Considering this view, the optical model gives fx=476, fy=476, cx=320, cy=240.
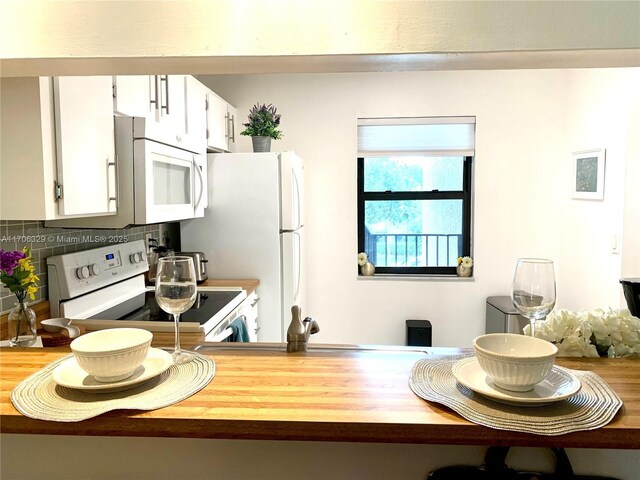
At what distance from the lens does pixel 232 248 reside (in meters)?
3.08

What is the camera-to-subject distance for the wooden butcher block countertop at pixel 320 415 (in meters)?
0.73

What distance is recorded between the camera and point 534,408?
0.78m

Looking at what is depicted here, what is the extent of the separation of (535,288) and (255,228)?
2250 mm

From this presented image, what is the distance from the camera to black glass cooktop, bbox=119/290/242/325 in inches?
83.7

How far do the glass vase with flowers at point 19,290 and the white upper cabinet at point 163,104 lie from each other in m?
0.79

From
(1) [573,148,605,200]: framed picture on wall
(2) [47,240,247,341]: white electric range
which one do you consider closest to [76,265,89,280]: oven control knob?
(2) [47,240,247,341]: white electric range

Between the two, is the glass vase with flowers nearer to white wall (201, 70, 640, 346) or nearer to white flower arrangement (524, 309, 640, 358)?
white flower arrangement (524, 309, 640, 358)

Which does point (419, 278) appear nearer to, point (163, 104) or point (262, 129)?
point (262, 129)

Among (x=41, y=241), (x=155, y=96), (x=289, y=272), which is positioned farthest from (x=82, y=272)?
(x=289, y=272)

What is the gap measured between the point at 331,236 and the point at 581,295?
1.82m

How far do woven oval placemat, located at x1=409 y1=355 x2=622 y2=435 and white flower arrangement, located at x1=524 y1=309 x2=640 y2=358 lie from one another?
0.11 meters

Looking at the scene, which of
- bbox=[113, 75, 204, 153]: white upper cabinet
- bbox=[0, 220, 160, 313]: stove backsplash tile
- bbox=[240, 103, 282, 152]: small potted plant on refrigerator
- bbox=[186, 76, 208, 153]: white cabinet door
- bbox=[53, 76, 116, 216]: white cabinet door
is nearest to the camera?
bbox=[53, 76, 116, 216]: white cabinet door

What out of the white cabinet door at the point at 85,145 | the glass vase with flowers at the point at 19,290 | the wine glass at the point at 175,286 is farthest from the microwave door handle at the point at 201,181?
the wine glass at the point at 175,286

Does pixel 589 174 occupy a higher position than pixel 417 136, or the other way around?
pixel 417 136
